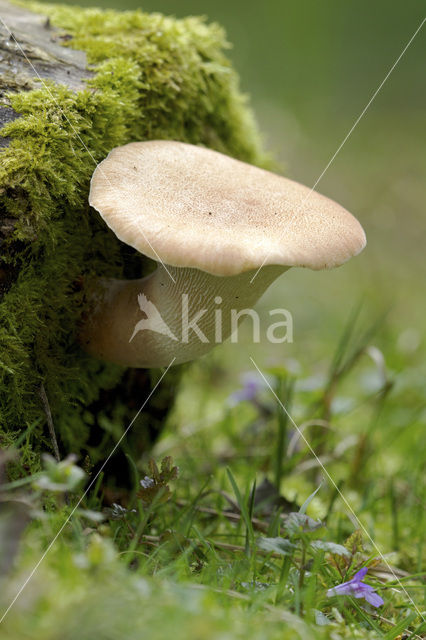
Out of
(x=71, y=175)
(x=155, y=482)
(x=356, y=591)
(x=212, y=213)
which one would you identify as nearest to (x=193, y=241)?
(x=212, y=213)

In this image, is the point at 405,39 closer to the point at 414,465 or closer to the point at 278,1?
the point at 278,1

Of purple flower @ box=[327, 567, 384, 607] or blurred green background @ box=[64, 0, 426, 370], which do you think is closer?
purple flower @ box=[327, 567, 384, 607]

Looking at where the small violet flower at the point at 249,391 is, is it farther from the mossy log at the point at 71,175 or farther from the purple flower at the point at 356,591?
the purple flower at the point at 356,591

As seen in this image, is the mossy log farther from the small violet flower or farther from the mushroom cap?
the small violet flower

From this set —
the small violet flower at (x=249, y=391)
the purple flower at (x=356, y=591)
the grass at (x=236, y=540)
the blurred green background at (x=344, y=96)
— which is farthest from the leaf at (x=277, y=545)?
the blurred green background at (x=344, y=96)

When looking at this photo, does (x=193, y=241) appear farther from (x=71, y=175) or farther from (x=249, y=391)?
(x=249, y=391)

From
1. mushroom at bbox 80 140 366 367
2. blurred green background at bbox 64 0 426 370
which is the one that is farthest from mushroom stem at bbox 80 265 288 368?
blurred green background at bbox 64 0 426 370
